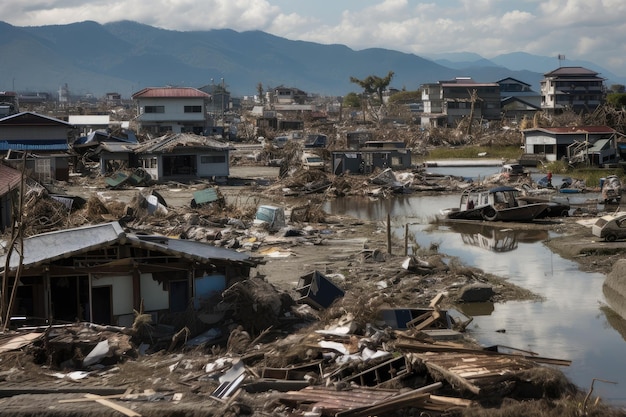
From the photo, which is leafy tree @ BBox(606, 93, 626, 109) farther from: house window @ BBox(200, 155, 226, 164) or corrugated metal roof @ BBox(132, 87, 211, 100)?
house window @ BBox(200, 155, 226, 164)

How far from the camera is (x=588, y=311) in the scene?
19531 millimetres

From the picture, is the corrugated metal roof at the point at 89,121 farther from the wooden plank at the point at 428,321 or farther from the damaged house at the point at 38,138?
the wooden plank at the point at 428,321

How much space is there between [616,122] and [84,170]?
40.1 m

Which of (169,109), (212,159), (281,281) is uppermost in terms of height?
(169,109)

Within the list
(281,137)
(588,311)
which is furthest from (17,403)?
(281,137)

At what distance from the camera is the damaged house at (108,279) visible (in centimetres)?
1584

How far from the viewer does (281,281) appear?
70.6 feet

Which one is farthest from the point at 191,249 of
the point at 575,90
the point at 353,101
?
the point at 353,101

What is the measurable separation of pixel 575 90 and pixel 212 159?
52.1 m

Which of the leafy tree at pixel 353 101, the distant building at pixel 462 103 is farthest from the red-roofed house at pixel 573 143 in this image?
the leafy tree at pixel 353 101

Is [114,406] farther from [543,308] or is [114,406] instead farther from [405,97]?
[405,97]

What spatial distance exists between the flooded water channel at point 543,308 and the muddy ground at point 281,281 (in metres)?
0.73

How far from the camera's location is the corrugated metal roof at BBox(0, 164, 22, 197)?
82.0ft

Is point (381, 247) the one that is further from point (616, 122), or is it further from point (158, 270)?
point (616, 122)
